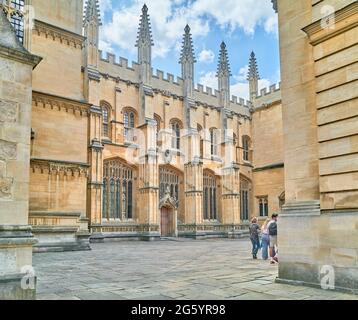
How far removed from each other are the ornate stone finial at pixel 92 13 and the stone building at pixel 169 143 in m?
0.10

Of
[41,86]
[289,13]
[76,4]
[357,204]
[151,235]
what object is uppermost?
[76,4]

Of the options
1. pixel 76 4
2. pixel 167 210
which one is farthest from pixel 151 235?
pixel 76 4

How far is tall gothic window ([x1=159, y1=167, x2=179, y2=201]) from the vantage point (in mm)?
30656

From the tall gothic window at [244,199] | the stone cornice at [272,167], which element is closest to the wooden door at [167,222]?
the stone cornice at [272,167]

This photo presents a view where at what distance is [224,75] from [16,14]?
22643 mm

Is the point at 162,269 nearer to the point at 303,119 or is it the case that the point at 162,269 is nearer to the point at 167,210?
the point at 303,119

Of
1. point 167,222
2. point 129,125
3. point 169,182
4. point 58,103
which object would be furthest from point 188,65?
point 58,103

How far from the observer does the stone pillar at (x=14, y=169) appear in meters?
5.10

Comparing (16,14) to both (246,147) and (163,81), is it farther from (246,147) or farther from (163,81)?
(246,147)

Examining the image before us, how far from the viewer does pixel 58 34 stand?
62.3 feet

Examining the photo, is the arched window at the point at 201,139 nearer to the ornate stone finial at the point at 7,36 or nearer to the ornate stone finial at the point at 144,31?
the ornate stone finial at the point at 144,31

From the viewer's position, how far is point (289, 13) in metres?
8.09
